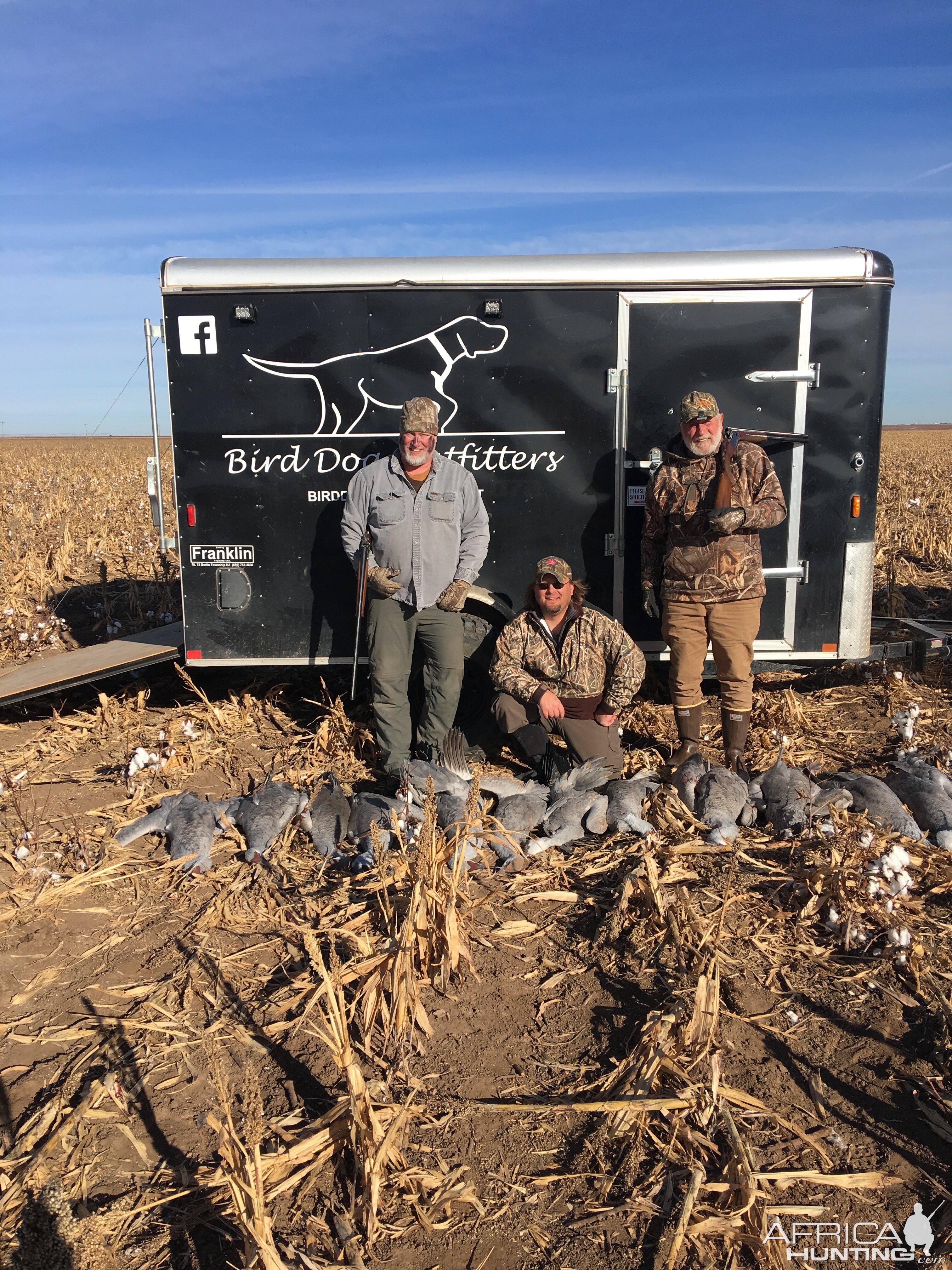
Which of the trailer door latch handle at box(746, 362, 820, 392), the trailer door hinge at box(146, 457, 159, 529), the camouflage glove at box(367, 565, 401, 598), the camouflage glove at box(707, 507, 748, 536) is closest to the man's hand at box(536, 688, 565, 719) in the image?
the camouflage glove at box(367, 565, 401, 598)

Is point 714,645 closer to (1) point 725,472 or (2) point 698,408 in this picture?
(1) point 725,472

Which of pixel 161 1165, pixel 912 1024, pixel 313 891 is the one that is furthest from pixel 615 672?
pixel 161 1165

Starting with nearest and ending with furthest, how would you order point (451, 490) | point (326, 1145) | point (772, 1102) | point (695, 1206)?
point (695, 1206), point (326, 1145), point (772, 1102), point (451, 490)

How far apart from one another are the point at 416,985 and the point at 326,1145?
821mm

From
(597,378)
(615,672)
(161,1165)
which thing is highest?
(597,378)

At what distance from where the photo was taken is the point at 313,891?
4.67m

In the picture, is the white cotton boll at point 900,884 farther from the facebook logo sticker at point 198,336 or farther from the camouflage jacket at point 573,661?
the facebook logo sticker at point 198,336

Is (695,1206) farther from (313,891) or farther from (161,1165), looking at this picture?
(313,891)

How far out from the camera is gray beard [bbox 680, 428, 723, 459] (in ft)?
17.9

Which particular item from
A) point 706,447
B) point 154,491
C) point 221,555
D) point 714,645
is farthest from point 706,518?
point 154,491

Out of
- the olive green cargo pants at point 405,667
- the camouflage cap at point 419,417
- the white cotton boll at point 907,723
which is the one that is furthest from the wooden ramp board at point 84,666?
the white cotton boll at point 907,723

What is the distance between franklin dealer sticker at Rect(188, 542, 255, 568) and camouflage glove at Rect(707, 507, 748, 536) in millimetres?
3016

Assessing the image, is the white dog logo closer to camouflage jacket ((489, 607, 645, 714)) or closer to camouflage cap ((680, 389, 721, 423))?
camouflage cap ((680, 389, 721, 423))

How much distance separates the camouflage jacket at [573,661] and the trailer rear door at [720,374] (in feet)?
2.26
